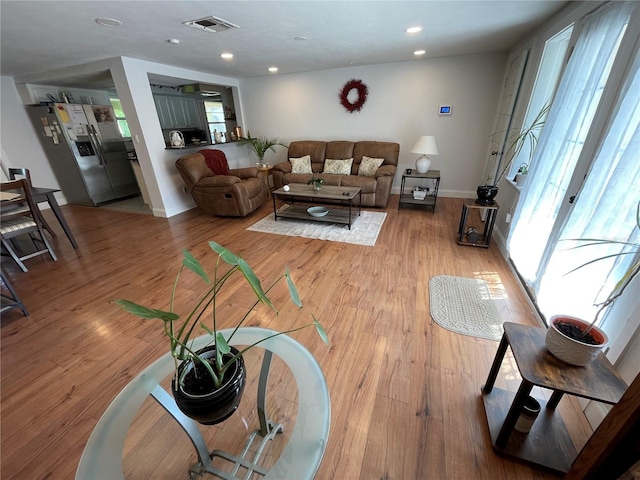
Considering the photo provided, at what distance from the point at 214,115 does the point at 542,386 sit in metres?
7.12

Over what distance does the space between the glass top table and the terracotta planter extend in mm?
928

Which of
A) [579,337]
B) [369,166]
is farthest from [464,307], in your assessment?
[369,166]

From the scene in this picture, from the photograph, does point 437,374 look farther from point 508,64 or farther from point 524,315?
point 508,64

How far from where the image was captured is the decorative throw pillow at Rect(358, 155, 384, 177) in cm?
446

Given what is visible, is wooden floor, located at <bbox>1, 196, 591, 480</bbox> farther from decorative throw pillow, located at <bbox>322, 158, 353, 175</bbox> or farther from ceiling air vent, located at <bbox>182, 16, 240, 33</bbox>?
ceiling air vent, located at <bbox>182, 16, 240, 33</bbox>

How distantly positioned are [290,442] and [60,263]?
11.3 feet

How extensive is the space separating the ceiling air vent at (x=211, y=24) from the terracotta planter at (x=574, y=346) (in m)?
3.22

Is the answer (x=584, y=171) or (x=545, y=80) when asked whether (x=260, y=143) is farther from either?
(x=584, y=171)

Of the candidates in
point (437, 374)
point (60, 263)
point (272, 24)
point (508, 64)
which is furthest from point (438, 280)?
point (60, 263)

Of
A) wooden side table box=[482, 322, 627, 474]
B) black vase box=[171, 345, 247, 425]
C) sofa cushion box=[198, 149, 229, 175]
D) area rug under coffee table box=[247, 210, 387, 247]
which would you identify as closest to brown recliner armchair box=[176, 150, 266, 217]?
sofa cushion box=[198, 149, 229, 175]

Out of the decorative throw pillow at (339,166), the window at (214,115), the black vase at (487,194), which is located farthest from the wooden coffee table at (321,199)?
the window at (214,115)

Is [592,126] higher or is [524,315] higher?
[592,126]

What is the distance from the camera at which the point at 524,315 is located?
6.19 ft

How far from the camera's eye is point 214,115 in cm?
611
